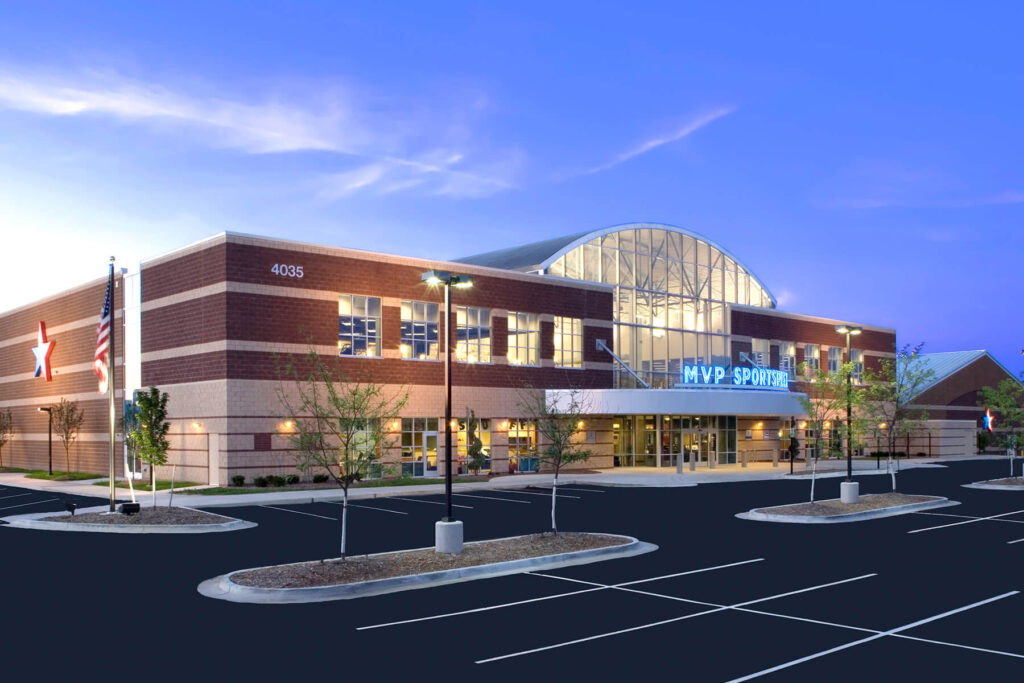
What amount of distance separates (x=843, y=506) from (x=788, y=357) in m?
38.9

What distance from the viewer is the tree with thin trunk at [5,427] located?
185 feet

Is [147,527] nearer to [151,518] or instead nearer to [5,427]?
[151,518]

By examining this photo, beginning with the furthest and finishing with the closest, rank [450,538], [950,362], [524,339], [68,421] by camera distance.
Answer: [950,362] → [524,339] → [68,421] → [450,538]

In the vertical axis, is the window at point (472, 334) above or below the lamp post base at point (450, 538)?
above

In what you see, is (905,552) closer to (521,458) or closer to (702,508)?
(702,508)

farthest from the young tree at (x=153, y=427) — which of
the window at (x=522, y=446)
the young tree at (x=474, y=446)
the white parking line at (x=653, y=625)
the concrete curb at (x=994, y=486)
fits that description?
the concrete curb at (x=994, y=486)

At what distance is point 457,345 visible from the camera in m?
45.6

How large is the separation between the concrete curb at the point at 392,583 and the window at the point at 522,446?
2846cm

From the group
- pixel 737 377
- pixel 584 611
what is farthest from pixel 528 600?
pixel 737 377

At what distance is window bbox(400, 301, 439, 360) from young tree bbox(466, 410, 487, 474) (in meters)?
3.78

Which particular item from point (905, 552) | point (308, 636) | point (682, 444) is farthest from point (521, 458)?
point (308, 636)

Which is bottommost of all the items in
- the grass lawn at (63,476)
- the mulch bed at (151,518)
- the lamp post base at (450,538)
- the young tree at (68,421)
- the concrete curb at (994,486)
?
the grass lawn at (63,476)

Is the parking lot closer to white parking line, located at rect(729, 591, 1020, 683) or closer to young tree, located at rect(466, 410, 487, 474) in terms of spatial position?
white parking line, located at rect(729, 591, 1020, 683)

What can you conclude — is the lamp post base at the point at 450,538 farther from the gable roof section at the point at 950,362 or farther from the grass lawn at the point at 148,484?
the gable roof section at the point at 950,362
